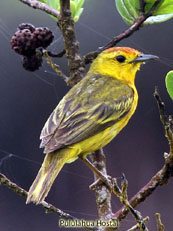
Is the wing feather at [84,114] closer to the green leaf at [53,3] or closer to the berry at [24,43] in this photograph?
the berry at [24,43]

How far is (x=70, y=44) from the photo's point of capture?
2475 millimetres

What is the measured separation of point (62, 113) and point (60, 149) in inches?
11.1

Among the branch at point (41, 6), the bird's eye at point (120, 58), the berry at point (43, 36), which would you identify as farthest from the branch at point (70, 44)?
the bird's eye at point (120, 58)

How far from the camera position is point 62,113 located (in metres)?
2.99

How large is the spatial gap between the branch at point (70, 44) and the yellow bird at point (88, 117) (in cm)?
23

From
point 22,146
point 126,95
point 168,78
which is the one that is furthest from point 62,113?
point 22,146

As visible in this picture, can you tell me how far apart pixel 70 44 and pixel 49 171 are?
25.9 inches

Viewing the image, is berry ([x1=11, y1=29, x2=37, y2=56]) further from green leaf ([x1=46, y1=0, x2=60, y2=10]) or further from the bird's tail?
the bird's tail

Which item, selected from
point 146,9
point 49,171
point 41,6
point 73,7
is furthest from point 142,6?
point 49,171

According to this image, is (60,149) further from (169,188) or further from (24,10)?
(24,10)

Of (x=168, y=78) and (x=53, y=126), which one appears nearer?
(x=168, y=78)

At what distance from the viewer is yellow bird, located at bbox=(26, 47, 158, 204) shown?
272cm

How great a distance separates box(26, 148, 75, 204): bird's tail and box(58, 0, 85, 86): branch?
380 millimetres

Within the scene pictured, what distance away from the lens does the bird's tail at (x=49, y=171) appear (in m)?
2.35
